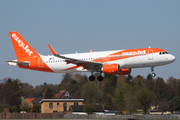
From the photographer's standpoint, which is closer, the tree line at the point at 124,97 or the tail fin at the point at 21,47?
the tail fin at the point at 21,47

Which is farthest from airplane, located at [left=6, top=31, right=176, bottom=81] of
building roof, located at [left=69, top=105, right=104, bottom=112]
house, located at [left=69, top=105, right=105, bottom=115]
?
building roof, located at [left=69, top=105, right=104, bottom=112]

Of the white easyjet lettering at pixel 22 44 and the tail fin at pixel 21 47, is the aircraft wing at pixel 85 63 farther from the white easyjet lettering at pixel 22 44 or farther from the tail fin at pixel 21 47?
the white easyjet lettering at pixel 22 44

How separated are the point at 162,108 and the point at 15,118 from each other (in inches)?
2202

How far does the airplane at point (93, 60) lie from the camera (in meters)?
43.8

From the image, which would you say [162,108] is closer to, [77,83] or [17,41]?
[77,83]

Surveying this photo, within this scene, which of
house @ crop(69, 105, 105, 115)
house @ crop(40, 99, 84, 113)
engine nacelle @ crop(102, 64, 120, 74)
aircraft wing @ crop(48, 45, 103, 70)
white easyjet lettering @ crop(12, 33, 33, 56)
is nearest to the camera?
engine nacelle @ crop(102, 64, 120, 74)

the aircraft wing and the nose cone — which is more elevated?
the nose cone

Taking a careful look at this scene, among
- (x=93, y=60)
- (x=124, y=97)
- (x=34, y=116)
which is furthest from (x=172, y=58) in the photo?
(x=124, y=97)

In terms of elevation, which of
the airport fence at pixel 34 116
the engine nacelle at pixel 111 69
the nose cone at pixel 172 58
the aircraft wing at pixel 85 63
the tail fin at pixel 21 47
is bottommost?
the airport fence at pixel 34 116

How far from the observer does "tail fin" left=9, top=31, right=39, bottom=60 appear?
5091cm

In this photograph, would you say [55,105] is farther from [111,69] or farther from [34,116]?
[111,69]

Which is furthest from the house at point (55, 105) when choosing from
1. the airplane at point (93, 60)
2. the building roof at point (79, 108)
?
the airplane at point (93, 60)

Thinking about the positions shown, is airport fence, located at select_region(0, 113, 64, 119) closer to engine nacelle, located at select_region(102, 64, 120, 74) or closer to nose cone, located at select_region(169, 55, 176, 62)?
engine nacelle, located at select_region(102, 64, 120, 74)

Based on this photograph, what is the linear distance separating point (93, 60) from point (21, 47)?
14638mm
